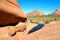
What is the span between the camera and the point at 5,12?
7816 millimetres

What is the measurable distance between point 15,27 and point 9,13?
1.52 m

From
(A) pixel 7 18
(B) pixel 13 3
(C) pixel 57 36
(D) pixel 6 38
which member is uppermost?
(B) pixel 13 3

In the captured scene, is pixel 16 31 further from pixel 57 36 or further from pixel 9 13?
pixel 57 36

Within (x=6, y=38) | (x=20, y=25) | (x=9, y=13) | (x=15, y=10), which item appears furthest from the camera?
(x=20, y=25)

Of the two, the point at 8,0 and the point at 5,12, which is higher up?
the point at 8,0

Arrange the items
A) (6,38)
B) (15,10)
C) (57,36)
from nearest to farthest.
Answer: (57,36) → (6,38) → (15,10)

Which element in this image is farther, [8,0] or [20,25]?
[20,25]

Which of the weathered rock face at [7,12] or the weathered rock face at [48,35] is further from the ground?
the weathered rock face at [7,12]

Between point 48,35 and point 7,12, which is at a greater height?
point 7,12

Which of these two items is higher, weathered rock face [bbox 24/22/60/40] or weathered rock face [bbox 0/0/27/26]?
weathered rock face [bbox 0/0/27/26]

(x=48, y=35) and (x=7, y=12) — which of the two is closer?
(x=48, y=35)

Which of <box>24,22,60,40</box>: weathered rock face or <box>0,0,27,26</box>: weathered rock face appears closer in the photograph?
<box>24,22,60,40</box>: weathered rock face

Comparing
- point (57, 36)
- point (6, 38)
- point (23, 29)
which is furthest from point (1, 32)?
point (57, 36)

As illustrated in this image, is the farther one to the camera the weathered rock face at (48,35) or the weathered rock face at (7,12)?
the weathered rock face at (7,12)
